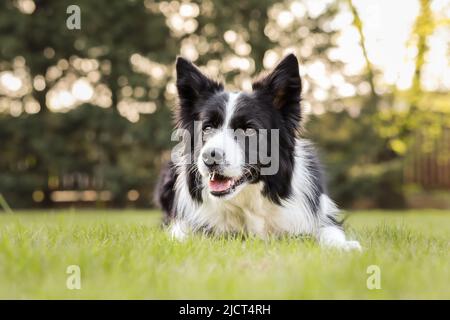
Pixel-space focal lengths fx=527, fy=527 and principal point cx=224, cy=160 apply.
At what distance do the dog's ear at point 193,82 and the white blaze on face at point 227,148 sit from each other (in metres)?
0.61

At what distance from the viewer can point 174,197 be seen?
5.39 meters

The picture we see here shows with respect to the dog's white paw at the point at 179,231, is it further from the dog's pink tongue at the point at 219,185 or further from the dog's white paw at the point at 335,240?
the dog's white paw at the point at 335,240

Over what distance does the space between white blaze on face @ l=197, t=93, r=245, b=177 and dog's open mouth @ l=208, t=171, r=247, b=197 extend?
8 centimetres

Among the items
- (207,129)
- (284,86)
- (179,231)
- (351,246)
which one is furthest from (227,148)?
(351,246)

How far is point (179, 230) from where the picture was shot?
4773 mm

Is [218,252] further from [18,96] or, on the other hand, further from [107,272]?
[18,96]

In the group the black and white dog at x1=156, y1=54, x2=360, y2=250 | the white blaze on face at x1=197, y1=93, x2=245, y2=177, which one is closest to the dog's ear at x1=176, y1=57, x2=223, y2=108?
the black and white dog at x1=156, y1=54, x2=360, y2=250

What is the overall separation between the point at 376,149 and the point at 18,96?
10.7 m

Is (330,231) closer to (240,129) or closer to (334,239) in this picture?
(334,239)

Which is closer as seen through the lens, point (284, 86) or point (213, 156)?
point (213, 156)

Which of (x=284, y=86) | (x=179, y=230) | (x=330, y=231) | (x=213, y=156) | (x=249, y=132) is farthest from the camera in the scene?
(x=179, y=230)

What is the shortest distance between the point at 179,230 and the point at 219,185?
778 mm

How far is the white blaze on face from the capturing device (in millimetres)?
4066
